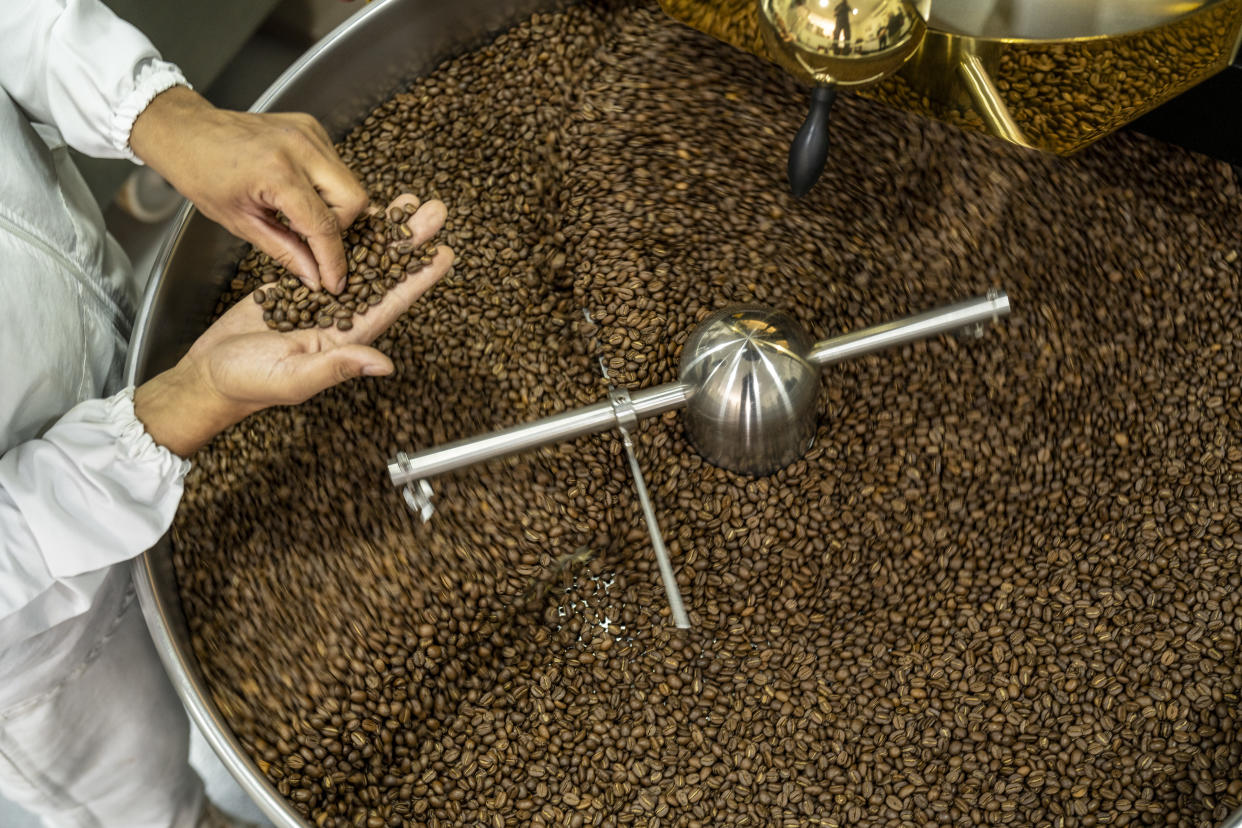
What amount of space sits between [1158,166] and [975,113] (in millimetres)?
501

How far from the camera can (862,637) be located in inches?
51.0

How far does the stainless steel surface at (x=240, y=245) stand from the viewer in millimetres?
1230

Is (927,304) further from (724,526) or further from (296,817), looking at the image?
(296,817)

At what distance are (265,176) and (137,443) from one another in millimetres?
345

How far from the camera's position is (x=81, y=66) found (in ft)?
4.09

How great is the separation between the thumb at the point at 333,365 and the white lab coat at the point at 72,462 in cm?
20

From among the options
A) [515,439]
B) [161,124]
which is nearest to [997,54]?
[515,439]

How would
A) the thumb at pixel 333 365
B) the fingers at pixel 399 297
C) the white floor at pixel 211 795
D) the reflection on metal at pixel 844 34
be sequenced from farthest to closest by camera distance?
the white floor at pixel 211 795, the fingers at pixel 399 297, the thumb at pixel 333 365, the reflection on metal at pixel 844 34

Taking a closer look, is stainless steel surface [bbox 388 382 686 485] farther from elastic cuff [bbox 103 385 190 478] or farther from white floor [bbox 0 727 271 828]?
white floor [bbox 0 727 271 828]

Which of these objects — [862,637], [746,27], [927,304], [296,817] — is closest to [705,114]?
[746,27]

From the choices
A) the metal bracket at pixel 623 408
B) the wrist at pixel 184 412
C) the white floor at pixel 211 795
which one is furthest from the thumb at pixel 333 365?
the white floor at pixel 211 795

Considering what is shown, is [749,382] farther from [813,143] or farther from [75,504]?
[75,504]

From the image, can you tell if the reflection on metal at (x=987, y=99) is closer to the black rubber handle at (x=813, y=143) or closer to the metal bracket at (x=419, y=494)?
the black rubber handle at (x=813, y=143)

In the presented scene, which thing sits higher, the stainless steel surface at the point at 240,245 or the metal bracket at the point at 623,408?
the stainless steel surface at the point at 240,245
